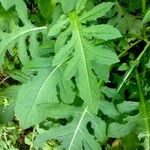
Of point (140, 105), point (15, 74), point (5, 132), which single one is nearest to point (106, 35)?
point (140, 105)

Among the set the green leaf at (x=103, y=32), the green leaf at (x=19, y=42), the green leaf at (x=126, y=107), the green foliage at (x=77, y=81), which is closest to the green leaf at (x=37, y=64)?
the green foliage at (x=77, y=81)

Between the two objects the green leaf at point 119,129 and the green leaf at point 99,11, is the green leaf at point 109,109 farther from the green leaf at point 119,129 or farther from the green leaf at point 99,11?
the green leaf at point 99,11

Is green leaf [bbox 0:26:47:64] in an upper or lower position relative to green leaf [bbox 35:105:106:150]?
upper

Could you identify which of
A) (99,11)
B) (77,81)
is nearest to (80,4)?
(99,11)

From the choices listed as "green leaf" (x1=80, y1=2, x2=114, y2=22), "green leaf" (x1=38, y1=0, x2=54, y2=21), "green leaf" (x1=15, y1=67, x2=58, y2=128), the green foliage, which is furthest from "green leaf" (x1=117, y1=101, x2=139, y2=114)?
"green leaf" (x1=38, y1=0, x2=54, y2=21)

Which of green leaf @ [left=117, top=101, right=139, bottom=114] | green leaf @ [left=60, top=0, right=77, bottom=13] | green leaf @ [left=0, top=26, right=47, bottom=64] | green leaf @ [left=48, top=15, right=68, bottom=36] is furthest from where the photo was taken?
green leaf @ [left=0, top=26, right=47, bottom=64]

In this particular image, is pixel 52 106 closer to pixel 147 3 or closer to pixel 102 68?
pixel 102 68

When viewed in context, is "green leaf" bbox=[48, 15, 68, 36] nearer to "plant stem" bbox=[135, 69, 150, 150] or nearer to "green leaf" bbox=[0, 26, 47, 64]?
"green leaf" bbox=[0, 26, 47, 64]

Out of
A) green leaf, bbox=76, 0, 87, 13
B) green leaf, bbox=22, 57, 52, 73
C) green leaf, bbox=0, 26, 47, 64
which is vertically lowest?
green leaf, bbox=22, 57, 52, 73
